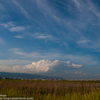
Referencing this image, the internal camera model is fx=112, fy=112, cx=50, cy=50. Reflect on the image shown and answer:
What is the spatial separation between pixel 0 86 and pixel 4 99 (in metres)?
7.30

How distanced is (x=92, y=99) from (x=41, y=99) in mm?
5319

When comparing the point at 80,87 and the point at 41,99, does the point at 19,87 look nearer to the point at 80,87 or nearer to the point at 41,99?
the point at 41,99

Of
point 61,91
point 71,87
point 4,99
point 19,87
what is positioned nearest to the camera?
point 4,99

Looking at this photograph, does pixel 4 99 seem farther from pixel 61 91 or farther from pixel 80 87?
pixel 80 87

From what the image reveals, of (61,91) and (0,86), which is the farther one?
(0,86)

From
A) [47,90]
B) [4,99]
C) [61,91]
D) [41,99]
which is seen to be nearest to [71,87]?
[61,91]

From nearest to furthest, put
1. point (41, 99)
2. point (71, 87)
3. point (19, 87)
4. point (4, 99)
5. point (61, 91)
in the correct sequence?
1. point (4, 99)
2. point (41, 99)
3. point (61, 91)
4. point (19, 87)
5. point (71, 87)

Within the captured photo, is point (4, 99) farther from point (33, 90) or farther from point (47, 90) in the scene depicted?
point (47, 90)

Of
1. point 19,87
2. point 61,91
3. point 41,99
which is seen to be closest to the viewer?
point 41,99

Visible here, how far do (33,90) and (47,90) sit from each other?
2002 mm

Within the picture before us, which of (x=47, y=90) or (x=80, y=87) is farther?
(x=80, y=87)

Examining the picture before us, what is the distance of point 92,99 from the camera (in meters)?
11.7

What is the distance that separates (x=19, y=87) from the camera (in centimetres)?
1692

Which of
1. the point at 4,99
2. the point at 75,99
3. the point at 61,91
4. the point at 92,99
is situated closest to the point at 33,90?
the point at 61,91
